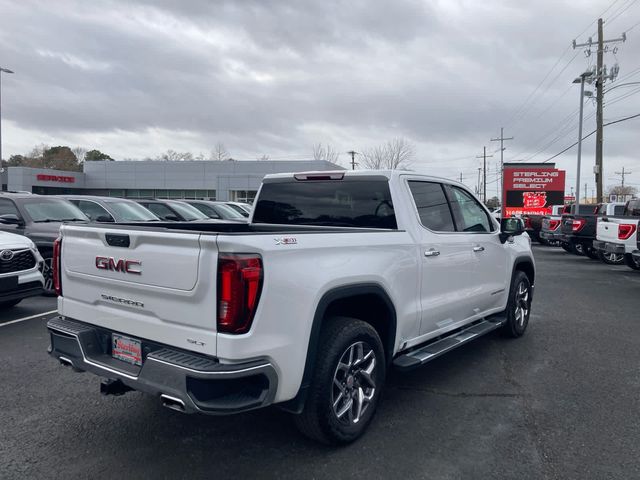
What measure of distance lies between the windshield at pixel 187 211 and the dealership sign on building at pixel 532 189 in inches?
786

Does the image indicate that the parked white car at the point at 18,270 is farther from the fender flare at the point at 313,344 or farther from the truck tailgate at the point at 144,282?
the fender flare at the point at 313,344

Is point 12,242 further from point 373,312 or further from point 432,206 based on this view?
point 432,206

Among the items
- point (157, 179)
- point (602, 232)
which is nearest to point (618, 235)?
point (602, 232)

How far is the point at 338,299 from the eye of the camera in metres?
3.44

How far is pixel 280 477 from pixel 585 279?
35.1 ft

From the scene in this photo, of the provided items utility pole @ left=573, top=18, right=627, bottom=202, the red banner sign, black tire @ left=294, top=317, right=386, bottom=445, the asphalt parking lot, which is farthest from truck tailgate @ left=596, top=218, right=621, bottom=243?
the red banner sign

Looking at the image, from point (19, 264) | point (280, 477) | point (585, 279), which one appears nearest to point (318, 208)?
point (280, 477)

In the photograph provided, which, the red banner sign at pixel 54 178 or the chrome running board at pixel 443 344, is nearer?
the chrome running board at pixel 443 344

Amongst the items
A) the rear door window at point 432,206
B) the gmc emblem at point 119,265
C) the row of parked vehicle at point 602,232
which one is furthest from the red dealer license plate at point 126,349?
the row of parked vehicle at point 602,232

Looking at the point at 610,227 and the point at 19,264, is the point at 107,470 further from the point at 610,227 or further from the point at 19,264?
the point at 610,227

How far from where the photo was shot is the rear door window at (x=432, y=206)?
→ 454 cm

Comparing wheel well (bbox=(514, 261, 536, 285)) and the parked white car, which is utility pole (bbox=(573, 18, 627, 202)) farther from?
the parked white car

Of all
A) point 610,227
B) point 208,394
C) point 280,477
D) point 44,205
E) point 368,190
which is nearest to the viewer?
point 208,394

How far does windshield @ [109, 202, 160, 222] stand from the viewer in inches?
445
